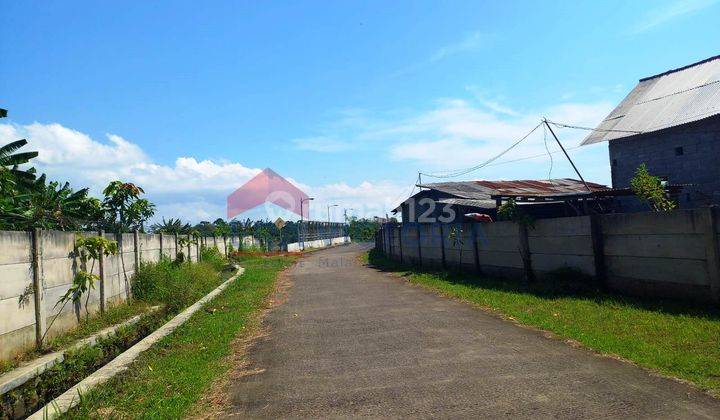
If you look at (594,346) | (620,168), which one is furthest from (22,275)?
(620,168)

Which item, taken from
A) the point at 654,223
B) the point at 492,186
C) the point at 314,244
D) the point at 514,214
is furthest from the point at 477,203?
the point at 314,244

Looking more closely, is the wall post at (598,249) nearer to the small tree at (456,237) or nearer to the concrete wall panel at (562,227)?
the concrete wall panel at (562,227)

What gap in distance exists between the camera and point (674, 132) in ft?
57.1

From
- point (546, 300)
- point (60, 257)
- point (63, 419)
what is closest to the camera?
point (63, 419)

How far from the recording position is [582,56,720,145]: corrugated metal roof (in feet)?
55.4

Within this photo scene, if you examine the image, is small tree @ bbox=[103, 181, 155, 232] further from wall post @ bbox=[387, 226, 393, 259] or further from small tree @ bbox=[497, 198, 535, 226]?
wall post @ bbox=[387, 226, 393, 259]

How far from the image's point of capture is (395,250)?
2630 centimetres

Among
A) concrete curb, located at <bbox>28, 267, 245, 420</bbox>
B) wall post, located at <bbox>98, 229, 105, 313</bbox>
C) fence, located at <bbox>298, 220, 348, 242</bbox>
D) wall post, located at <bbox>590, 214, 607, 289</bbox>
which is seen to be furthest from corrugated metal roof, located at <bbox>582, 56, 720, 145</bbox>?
fence, located at <bbox>298, 220, 348, 242</bbox>

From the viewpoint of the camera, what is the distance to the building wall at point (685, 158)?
16.2 m

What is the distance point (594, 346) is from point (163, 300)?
1060 cm

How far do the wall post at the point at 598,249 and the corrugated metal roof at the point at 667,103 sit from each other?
899cm

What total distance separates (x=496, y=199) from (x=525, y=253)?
257 centimetres

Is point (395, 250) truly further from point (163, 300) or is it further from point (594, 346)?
point (594, 346)

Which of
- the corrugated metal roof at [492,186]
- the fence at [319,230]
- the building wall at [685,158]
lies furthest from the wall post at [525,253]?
the fence at [319,230]
